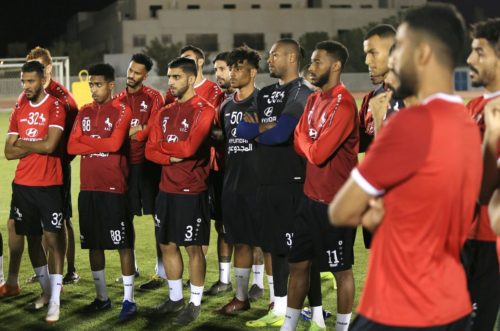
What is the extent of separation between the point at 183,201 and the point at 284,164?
89 cm

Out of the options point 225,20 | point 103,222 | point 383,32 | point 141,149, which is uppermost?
point 225,20

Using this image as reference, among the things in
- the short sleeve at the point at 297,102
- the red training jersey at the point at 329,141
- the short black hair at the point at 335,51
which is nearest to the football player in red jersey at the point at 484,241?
the red training jersey at the point at 329,141

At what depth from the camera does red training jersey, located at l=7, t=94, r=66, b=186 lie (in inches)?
278

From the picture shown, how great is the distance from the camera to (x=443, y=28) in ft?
9.76

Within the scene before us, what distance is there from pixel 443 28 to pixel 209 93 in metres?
5.53

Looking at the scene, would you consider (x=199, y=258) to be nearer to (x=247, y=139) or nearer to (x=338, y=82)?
(x=247, y=139)

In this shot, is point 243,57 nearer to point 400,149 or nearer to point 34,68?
point 34,68

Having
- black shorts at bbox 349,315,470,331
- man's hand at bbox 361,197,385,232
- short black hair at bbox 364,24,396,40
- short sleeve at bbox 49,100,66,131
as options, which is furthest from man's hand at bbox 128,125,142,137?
→ man's hand at bbox 361,197,385,232

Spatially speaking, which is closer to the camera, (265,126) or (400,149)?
(400,149)

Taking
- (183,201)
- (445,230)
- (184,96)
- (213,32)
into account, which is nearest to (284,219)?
(183,201)

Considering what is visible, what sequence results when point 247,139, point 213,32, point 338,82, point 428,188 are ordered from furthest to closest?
point 213,32, point 247,139, point 338,82, point 428,188

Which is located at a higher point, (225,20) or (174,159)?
(225,20)

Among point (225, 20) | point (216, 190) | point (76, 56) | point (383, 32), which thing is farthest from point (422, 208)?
point (225, 20)

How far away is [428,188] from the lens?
9.49 ft
